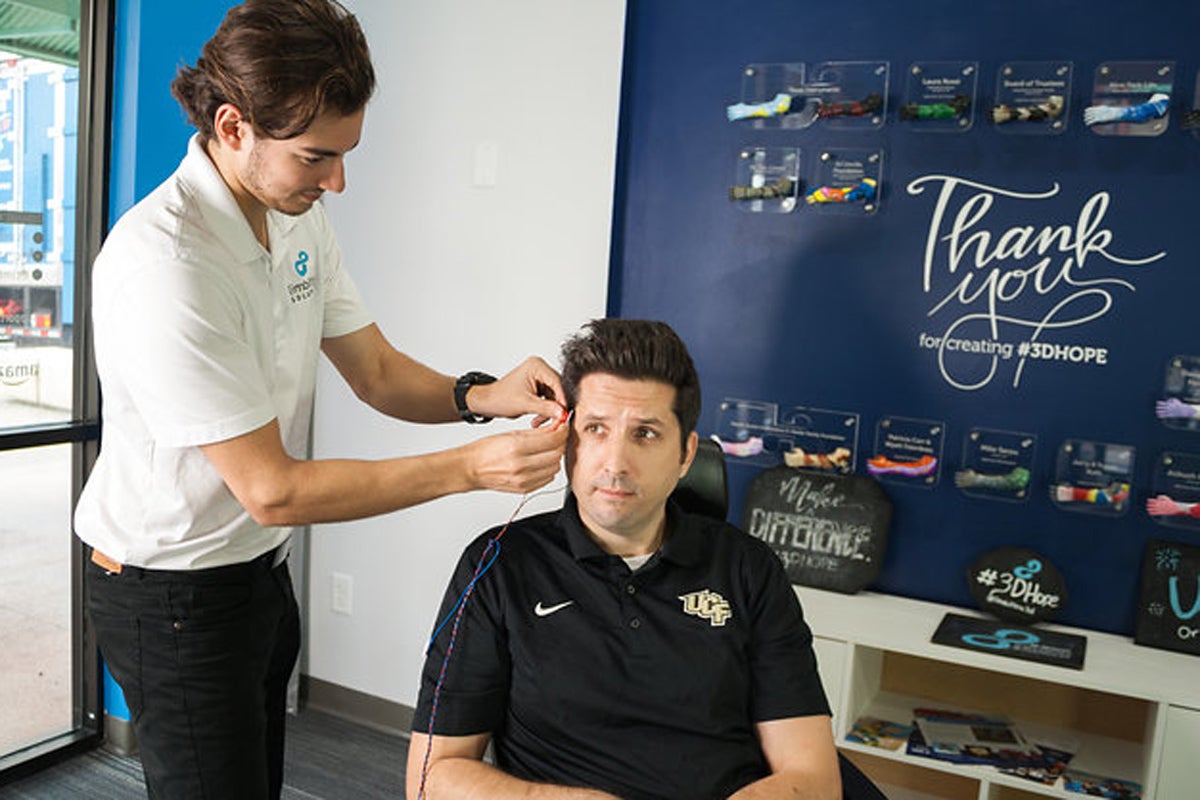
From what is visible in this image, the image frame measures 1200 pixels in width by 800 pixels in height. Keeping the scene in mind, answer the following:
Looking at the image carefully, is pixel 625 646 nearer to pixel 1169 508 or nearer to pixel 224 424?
pixel 224 424

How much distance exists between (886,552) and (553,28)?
1.78 m

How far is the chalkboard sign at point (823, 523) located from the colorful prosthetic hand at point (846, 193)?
731mm

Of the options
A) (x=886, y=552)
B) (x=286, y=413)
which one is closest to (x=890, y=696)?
(x=886, y=552)

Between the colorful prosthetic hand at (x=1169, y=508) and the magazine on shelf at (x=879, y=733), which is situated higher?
the colorful prosthetic hand at (x=1169, y=508)

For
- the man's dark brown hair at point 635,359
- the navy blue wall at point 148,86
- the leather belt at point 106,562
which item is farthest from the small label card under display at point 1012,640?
the navy blue wall at point 148,86

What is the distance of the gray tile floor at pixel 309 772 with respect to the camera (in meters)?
2.92

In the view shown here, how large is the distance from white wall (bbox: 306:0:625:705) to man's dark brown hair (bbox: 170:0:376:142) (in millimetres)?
1544

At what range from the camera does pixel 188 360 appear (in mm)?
1449

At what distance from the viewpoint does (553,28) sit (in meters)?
3.02

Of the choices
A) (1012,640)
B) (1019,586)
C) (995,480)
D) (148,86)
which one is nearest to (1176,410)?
(995,480)

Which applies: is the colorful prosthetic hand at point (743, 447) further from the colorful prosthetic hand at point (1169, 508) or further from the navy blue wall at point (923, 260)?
the colorful prosthetic hand at point (1169, 508)

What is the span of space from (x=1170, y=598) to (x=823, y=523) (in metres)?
0.83

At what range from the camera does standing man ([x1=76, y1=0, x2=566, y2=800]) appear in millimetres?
1464

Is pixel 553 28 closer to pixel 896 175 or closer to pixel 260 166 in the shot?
pixel 896 175
